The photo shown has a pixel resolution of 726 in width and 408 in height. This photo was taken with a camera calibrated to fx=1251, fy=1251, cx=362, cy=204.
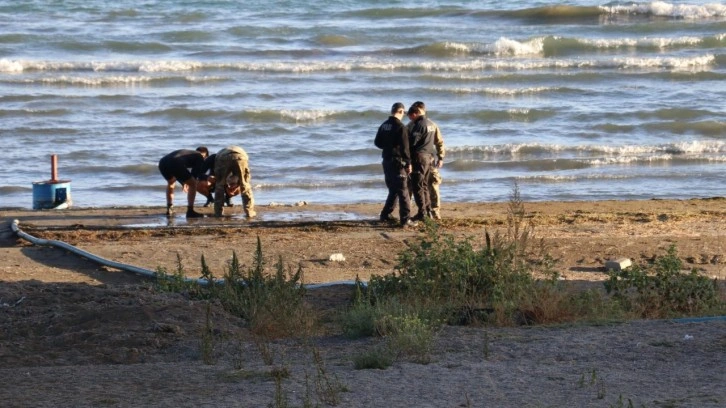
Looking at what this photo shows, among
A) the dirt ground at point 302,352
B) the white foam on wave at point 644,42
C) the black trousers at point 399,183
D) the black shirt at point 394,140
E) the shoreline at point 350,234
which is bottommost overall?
the shoreline at point 350,234

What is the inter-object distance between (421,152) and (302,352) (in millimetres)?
7575

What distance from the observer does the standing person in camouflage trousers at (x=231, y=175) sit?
16156mm

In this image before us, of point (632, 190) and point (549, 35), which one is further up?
point (549, 35)

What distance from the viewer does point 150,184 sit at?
20.0 m

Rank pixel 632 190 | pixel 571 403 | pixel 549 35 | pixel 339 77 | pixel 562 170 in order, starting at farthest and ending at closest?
1. pixel 549 35
2. pixel 339 77
3. pixel 562 170
4. pixel 632 190
5. pixel 571 403

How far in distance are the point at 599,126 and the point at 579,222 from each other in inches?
371

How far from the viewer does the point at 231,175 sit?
16297mm

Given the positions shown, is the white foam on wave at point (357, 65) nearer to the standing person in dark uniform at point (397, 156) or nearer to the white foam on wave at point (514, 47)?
the white foam on wave at point (514, 47)

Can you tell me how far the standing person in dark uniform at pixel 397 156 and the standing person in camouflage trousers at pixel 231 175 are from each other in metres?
1.97

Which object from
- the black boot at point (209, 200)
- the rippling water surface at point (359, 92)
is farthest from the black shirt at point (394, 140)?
the rippling water surface at point (359, 92)

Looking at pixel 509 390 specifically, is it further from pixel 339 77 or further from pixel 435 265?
pixel 339 77

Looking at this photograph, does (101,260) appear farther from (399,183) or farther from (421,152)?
(421,152)

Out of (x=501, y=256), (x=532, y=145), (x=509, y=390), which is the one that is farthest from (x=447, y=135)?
(x=509, y=390)

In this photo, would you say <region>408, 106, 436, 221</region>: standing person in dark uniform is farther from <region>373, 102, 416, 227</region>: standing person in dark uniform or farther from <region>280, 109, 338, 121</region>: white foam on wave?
<region>280, 109, 338, 121</region>: white foam on wave
